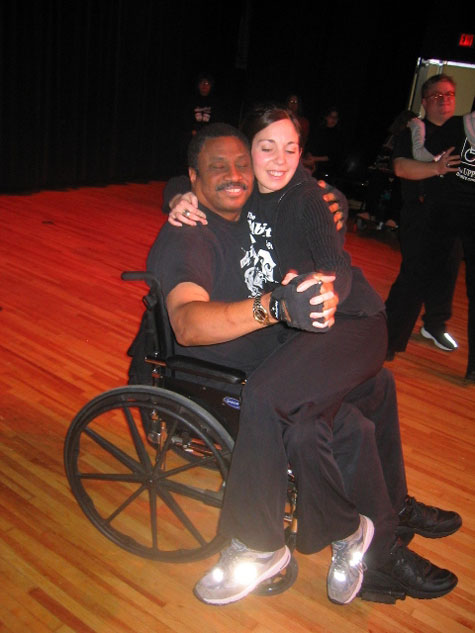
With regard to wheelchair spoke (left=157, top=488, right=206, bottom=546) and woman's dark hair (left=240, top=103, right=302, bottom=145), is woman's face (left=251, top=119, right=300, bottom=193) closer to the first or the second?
woman's dark hair (left=240, top=103, right=302, bottom=145)

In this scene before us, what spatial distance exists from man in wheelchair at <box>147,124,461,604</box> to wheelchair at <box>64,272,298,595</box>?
72mm

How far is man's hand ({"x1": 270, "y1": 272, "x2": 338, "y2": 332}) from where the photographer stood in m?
1.31

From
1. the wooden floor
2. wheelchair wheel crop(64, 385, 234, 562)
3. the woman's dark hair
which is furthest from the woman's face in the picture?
the wooden floor

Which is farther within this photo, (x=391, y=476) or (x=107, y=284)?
(x=107, y=284)

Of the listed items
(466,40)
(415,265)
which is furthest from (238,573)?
(466,40)

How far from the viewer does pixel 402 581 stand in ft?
5.68

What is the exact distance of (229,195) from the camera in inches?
69.9

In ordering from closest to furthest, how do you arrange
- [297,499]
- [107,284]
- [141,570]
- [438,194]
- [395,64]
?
1. [297,499]
2. [141,570]
3. [438,194]
4. [107,284]
5. [395,64]

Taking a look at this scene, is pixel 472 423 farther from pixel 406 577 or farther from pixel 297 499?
pixel 297 499

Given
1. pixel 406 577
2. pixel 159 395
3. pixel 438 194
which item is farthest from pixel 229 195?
pixel 438 194

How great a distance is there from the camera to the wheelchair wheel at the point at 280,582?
66.4 inches

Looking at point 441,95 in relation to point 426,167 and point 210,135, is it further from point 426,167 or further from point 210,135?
point 210,135

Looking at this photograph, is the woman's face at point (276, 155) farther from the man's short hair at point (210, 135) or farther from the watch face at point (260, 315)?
the watch face at point (260, 315)

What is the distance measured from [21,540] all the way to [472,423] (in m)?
2.04
